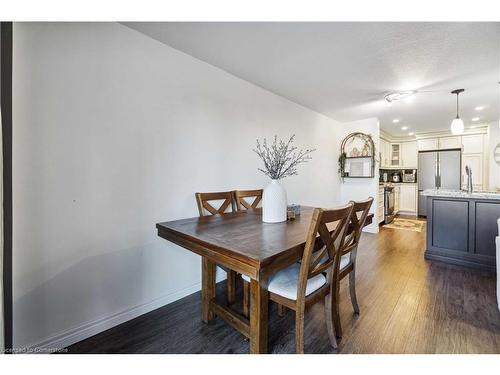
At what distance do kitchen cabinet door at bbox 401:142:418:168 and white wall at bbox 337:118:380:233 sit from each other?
2633 mm

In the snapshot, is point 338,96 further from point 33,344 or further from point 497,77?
point 33,344

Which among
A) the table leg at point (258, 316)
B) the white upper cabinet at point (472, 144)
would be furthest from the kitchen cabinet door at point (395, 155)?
the table leg at point (258, 316)

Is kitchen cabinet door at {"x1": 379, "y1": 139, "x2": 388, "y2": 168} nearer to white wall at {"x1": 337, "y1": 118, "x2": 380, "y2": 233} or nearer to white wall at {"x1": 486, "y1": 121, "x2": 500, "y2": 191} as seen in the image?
white wall at {"x1": 337, "y1": 118, "x2": 380, "y2": 233}

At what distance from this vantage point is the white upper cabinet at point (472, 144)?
16.8 feet

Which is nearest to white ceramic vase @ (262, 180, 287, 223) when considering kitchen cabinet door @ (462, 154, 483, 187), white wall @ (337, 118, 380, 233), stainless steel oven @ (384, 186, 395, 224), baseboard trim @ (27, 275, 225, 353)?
baseboard trim @ (27, 275, 225, 353)

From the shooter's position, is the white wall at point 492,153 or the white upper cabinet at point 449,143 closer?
the white wall at point 492,153

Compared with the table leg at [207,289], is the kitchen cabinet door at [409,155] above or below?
above

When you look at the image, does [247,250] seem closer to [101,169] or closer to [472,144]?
[101,169]

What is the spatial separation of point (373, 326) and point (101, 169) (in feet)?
7.54

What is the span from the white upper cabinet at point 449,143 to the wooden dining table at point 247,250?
5.95m

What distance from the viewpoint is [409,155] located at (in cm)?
627

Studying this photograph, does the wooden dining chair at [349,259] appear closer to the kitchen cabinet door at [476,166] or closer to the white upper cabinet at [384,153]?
the white upper cabinet at [384,153]

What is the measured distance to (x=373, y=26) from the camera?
5.60ft
